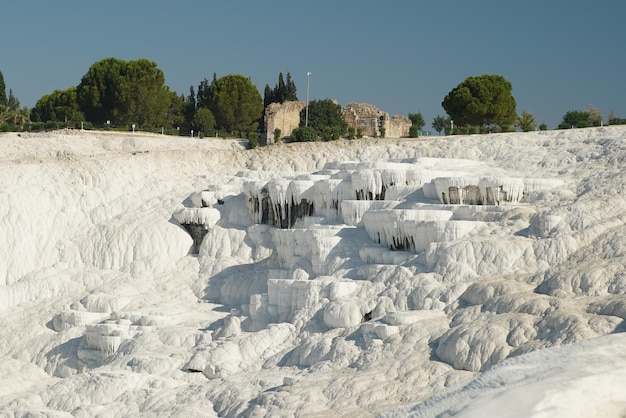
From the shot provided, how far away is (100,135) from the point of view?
48438mm

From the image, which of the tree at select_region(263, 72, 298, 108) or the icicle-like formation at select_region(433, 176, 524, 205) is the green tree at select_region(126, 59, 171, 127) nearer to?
the tree at select_region(263, 72, 298, 108)

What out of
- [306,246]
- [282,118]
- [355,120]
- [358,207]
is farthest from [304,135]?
[306,246]

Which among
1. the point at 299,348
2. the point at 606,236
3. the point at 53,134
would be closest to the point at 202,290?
the point at 299,348

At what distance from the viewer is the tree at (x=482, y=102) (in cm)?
5291

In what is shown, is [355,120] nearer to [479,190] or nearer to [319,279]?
[479,190]

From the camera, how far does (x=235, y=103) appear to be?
61.7 m

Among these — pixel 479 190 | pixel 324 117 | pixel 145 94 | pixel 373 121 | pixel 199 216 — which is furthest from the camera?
pixel 145 94

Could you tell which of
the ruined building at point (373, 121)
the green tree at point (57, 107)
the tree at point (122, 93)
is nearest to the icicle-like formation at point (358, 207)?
the ruined building at point (373, 121)

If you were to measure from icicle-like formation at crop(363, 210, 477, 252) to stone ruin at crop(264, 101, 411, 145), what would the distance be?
20.9m

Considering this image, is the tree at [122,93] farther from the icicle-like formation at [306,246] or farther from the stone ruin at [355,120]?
the icicle-like formation at [306,246]

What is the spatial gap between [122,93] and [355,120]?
1404cm

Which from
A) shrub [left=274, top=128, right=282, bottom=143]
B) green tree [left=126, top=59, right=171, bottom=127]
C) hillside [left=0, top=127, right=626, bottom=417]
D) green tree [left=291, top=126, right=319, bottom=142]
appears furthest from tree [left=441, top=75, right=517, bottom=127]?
green tree [left=126, top=59, right=171, bottom=127]

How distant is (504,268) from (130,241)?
51.7 ft

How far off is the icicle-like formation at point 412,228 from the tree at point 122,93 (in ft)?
102
